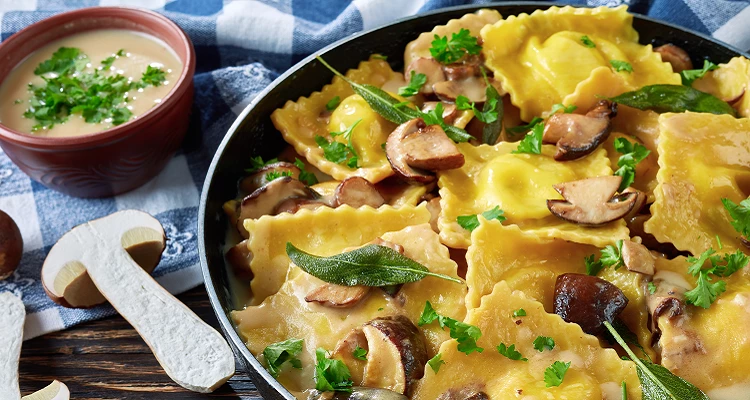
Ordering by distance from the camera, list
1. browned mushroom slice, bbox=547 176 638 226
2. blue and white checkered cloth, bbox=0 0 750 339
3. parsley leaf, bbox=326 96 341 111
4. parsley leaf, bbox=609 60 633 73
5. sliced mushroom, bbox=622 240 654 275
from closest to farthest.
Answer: sliced mushroom, bbox=622 240 654 275
browned mushroom slice, bbox=547 176 638 226
parsley leaf, bbox=609 60 633 73
parsley leaf, bbox=326 96 341 111
blue and white checkered cloth, bbox=0 0 750 339

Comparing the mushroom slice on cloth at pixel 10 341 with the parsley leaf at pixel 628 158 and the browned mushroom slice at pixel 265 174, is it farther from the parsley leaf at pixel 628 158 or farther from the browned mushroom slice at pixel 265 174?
the parsley leaf at pixel 628 158

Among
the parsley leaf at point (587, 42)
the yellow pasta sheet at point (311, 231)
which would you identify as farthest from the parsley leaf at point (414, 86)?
the parsley leaf at point (587, 42)

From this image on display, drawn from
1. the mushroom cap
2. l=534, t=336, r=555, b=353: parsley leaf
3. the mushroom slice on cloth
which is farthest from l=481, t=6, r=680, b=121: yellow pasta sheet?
the mushroom slice on cloth

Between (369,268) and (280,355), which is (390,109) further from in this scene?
(280,355)

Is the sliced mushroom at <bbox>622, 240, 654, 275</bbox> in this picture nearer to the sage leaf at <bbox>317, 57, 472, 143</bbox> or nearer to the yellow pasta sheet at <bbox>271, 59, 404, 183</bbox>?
the sage leaf at <bbox>317, 57, 472, 143</bbox>

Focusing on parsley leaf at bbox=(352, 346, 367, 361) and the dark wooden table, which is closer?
parsley leaf at bbox=(352, 346, 367, 361)

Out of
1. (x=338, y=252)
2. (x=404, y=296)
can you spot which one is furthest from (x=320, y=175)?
(x=404, y=296)

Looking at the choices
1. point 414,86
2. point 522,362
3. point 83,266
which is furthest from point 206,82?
point 522,362

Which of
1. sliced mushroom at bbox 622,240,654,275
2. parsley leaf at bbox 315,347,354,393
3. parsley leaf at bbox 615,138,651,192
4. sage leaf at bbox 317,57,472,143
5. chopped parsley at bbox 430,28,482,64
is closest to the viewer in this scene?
parsley leaf at bbox 315,347,354,393

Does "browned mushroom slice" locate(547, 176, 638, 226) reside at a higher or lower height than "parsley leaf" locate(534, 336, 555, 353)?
higher
